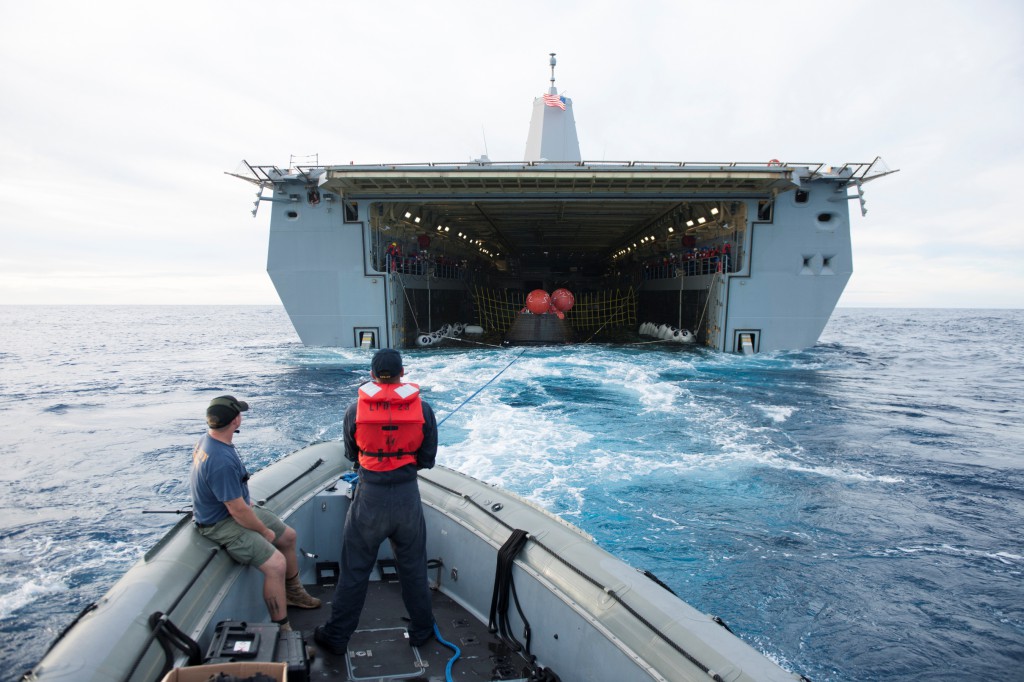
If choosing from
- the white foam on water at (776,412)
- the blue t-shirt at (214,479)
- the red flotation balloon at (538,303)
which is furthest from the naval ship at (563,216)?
the blue t-shirt at (214,479)

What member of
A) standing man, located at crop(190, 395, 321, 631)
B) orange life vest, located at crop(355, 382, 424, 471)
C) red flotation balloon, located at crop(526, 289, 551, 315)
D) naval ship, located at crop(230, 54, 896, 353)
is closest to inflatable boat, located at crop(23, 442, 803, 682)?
standing man, located at crop(190, 395, 321, 631)

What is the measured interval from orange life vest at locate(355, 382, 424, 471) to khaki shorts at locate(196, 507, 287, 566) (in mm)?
908

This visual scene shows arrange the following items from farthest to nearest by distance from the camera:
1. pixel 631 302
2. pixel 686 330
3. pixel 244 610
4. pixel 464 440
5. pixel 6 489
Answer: pixel 631 302, pixel 686 330, pixel 464 440, pixel 6 489, pixel 244 610

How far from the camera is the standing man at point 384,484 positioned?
3424 millimetres

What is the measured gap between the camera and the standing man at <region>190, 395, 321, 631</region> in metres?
3.38

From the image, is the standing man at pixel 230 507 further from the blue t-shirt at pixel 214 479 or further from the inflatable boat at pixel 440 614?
→ the inflatable boat at pixel 440 614

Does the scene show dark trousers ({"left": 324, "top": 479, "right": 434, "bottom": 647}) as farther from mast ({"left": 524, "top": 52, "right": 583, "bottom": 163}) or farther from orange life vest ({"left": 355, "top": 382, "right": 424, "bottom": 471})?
mast ({"left": 524, "top": 52, "right": 583, "bottom": 163})

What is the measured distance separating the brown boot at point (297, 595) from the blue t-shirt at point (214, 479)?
0.93 meters

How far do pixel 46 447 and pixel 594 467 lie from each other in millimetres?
10731

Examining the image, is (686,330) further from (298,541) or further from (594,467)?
(298,541)

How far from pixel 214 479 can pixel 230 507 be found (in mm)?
208

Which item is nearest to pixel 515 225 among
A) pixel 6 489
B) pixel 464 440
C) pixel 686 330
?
pixel 686 330

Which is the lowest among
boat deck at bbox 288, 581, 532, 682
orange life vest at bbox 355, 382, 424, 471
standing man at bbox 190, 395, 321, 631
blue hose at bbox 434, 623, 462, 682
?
boat deck at bbox 288, 581, 532, 682

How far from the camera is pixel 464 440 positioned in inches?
410
